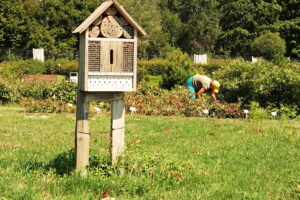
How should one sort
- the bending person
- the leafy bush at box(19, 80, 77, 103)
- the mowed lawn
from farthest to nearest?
the leafy bush at box(19, 80, 77, 103) < the bending person < the mowed lawn

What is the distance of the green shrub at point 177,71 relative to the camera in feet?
61.2

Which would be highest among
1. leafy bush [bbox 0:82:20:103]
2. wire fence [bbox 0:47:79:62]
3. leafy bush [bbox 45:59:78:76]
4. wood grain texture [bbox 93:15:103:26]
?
wire fence [bbox 0:47:79:62]

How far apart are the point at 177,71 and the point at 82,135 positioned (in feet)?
46.2

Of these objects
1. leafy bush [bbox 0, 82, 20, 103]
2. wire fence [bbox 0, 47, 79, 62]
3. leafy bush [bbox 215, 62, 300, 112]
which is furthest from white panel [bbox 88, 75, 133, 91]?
wire fence [bbox 0, 47, 79, 62]

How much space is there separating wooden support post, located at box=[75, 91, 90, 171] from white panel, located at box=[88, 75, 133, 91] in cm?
18

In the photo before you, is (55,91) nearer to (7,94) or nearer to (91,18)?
(7,94)

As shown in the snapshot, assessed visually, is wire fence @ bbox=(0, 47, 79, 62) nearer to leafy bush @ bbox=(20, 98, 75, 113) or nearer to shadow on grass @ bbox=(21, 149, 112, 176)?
leafy bush @ bbox=(20, 98, 75, 113)

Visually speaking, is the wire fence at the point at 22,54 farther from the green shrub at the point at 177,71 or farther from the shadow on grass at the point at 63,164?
the shadow on grass at the point at 63,164

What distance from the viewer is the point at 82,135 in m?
4.79

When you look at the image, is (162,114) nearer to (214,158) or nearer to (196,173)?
(214,158)

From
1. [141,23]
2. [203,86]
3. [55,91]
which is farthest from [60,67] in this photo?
[203,86]

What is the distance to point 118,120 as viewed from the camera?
4.96 m

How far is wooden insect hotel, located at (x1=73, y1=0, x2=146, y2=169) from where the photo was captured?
4.71 m

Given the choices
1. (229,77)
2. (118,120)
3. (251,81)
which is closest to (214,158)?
(118,120)
